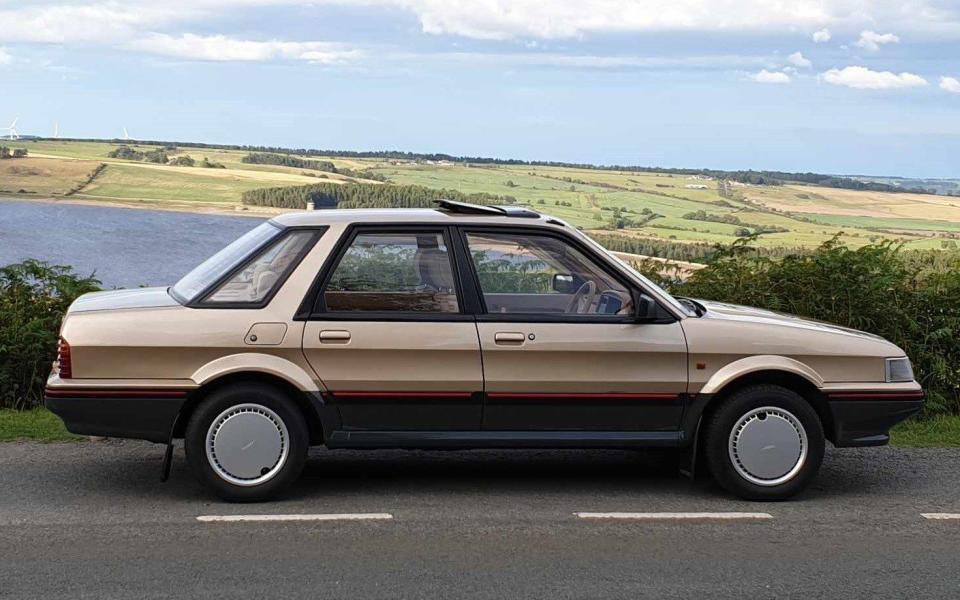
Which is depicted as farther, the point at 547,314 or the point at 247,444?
the point at 547,314

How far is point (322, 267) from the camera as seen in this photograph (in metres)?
6.89

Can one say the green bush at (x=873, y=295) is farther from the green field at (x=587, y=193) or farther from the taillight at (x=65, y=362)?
the taillight at (x=65, y=362)

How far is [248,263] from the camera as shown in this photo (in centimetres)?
697

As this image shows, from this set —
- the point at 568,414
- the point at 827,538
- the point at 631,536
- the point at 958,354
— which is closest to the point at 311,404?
the point at 568,414

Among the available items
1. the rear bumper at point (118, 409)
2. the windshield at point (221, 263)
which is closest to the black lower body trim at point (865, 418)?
the windshield at point (221, 263)

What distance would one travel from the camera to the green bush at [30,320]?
9961 mm

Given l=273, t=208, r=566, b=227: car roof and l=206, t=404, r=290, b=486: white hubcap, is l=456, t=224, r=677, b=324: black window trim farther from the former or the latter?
l=206, t=404, r=290, b=486: white hubcap

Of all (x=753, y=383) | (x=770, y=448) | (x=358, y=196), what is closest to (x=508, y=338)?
(x=753, y=383)

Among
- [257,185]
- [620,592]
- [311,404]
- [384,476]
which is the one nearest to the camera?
[620,592]

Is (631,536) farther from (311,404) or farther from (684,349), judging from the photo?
(311,404)

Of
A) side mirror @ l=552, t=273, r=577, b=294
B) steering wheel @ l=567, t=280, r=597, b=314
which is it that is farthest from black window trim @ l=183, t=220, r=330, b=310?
steering wheel @ l=567, t=280, r=597, b=314

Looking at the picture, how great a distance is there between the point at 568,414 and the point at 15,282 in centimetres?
588

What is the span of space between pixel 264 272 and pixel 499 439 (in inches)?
65.2

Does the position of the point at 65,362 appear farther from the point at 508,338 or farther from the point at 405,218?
the point at 508,338
